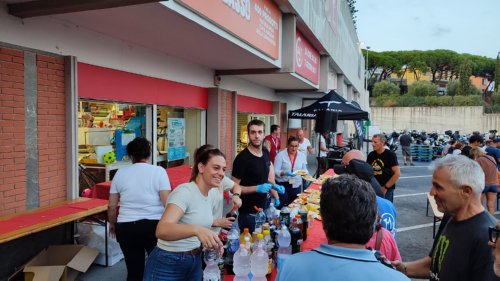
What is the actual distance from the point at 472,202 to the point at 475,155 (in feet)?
20.8

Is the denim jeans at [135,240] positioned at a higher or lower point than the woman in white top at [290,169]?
lower

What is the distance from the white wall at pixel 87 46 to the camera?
13.7 feet

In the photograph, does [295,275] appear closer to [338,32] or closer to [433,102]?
[338,32]

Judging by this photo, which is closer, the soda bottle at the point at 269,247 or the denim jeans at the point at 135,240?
the soda bottle at the point at 269,247

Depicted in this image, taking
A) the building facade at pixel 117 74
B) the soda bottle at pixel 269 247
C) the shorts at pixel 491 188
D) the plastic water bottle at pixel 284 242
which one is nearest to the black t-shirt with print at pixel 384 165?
the shorts at pixel 491 188

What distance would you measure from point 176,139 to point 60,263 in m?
4.37

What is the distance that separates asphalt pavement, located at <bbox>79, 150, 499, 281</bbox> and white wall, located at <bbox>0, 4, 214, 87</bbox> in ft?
9.84

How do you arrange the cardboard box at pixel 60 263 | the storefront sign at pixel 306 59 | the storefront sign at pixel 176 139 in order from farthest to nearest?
the storefront sign at pixel 306 59 → the storefront sign at pixel 176 139 → the cardboard box at pixel 60 263

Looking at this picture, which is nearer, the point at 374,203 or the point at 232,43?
the point at 374,203

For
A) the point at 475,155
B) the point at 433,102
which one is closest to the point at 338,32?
the point at 475,155

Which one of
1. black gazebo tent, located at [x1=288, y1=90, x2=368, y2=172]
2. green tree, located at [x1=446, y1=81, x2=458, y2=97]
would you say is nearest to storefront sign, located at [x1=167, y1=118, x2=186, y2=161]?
black gazebo tent, located at [x1=288, y1=90, x2=368, y2=172]

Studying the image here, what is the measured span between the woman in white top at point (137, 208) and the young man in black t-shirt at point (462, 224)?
254 centimetres

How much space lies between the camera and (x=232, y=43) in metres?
5.77

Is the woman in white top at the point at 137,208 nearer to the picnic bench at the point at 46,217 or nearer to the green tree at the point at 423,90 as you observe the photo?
the picnic bench at the point at 46,217
